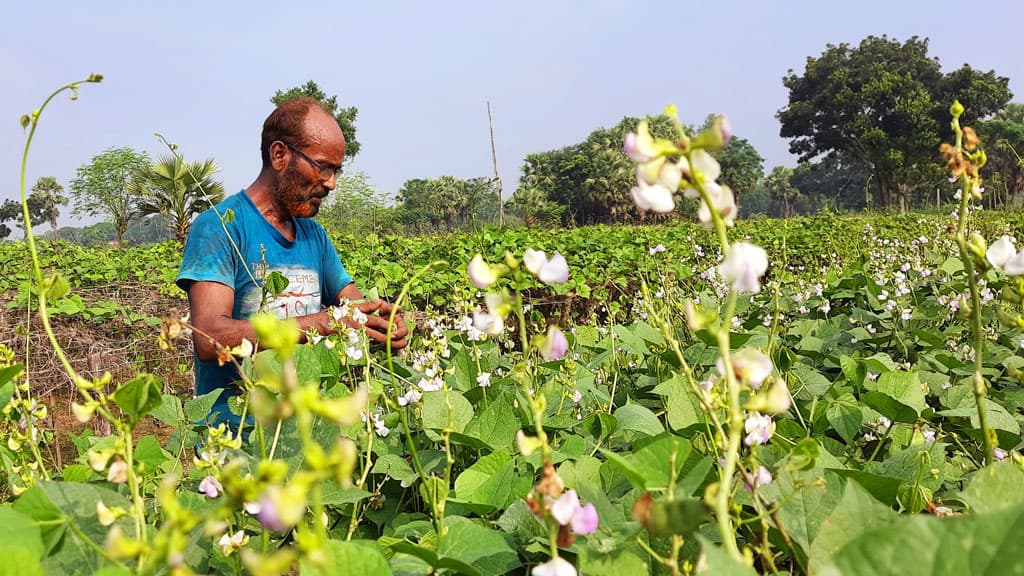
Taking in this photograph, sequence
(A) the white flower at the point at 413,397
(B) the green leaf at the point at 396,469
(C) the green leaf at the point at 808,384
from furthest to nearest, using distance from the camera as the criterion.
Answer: (C) the green leaf at the point at 808,384
(A) the white flower at the point at 413,397
(B) the green leaf at the point at 396,469

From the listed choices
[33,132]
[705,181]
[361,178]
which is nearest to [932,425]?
[705,181]

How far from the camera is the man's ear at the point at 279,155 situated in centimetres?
254

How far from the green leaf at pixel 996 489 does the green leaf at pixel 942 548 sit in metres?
0.31

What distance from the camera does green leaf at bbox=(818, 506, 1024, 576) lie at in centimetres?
40

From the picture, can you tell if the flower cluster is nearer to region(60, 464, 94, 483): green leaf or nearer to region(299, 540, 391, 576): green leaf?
region(299, 540, 391, 576): green leaf

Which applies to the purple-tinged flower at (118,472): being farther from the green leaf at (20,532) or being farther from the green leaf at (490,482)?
the green leaf at (490,482)

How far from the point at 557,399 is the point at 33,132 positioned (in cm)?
102

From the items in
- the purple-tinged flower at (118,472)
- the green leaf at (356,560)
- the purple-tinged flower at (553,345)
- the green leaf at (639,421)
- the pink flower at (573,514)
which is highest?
the purple-tinged flower at (553,345)

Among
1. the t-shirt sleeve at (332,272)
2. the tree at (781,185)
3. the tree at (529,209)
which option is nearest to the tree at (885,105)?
the tree at (529,209)

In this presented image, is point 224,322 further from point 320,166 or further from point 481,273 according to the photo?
point 481,273

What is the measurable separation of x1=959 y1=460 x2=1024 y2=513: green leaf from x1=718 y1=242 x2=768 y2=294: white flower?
1.28 feet

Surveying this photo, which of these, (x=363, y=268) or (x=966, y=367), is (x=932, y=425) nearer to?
(x=966, y=367)

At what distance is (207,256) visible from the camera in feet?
7.43

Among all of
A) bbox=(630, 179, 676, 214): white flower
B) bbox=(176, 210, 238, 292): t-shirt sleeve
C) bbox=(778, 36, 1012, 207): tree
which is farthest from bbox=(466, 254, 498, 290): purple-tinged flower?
bbox=(778, 36, 1012, 207): tree
